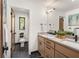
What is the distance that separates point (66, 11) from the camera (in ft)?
8.57

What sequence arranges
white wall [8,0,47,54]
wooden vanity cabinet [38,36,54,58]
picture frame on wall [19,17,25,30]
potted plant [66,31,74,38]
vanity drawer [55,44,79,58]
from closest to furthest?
vanity drawer [55,44,79,58] → wooden vanity cabinet [38,36,54,58] → potted plant [66,31,74,38] → white wall [8,0,47,54] → picture frame on wall [19,17,25,30]

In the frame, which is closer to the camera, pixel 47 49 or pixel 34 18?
pixel 47 49

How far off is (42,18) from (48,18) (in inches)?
11.5

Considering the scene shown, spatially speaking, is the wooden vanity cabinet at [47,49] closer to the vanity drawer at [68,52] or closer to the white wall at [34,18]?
the vanity drawer at [68,52]

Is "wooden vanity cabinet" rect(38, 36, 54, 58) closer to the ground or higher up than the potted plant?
closer to the ground

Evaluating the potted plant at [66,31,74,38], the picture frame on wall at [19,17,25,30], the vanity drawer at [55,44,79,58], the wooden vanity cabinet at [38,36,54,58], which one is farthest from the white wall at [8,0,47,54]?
the picture frame on wall at [19,17,25,30]

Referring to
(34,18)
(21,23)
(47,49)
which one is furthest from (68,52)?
Result: (21,23)

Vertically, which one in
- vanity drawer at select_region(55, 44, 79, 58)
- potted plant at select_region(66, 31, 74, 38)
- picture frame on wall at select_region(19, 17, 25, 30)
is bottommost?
vanity drawer at select_region(55, 44, 79, 58)

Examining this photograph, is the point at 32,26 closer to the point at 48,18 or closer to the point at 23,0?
Answer: the point at 48,18

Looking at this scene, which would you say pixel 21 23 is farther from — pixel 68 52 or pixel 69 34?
pixel 68 52

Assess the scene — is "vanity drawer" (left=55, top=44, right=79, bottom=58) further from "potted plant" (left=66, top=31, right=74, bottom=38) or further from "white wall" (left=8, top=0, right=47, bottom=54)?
"white wall" (left=8, top=0, right=47, bottom=54)

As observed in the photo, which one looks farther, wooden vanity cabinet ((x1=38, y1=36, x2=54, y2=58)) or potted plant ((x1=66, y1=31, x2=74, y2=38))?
potted plant ((x1=66, y1=31, x2=74, y2=38))

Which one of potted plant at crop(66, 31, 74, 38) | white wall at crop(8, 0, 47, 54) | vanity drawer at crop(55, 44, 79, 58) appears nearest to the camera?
vanity drawer at crop(55, 44, 79, 58)

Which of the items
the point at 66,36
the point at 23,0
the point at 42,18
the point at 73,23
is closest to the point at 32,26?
the point at 42,18
